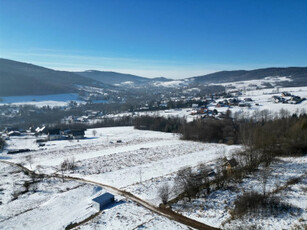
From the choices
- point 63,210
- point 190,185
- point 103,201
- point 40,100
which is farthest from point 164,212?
point 40,100

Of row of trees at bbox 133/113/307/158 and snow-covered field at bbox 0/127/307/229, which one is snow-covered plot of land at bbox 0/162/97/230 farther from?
row of trees at bbox 133/113/307/158

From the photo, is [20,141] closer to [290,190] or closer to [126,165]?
[126,165]

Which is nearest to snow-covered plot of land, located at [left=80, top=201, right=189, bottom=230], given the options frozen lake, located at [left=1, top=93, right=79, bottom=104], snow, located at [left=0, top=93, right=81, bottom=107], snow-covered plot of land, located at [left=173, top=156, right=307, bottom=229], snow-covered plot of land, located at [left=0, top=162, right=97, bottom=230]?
snow-covered plot of land, located at [left=0, top=162, right=97, bottom=230]

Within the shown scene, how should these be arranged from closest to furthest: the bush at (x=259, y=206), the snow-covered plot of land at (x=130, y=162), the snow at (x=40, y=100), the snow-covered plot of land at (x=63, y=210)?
the bush at (x=259, y=206)
the snow-covered plot of land at (x=63, y=210)
the snow-covered plot of land at (x=130, y=162)
the snow at (x=40, y=100)

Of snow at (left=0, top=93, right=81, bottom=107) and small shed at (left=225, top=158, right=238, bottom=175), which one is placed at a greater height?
snow at (left=0, top=93, right=81, bottom=107)

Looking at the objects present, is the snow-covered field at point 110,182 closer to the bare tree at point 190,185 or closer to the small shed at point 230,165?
the bare tree at point 190,185

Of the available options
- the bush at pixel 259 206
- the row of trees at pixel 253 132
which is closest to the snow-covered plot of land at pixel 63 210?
the bush at pixel 259 206

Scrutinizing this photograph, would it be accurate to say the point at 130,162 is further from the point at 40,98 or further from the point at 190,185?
the point at 40,98

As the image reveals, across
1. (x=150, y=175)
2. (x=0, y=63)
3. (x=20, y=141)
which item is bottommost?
(x=20, y=141)

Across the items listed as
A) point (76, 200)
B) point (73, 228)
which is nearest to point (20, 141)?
point (76, 200)
